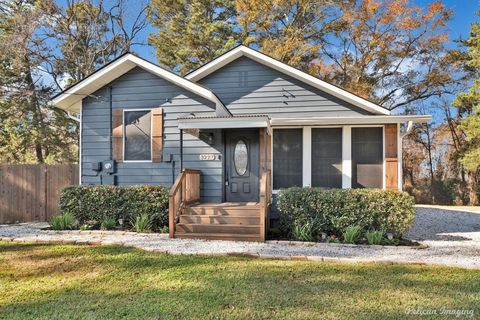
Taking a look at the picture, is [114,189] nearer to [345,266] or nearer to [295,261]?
[295,261]

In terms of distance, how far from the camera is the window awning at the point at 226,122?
720cm

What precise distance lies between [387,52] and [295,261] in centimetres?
1636

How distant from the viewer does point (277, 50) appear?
1653 centimetres

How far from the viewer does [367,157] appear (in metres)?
8.27

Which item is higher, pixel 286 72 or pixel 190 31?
pixel 190 31

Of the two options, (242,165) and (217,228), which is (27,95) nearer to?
(242,165)

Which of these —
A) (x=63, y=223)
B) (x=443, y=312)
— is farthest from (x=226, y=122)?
(x=443, y=312)

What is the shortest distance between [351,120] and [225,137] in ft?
10.3

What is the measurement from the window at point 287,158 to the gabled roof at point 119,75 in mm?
1580

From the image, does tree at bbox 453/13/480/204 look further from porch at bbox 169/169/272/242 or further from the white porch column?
porch at bbox 169/169/272/242

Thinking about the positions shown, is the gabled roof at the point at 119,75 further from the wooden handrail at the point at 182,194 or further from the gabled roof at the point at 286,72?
the wooden handrail at the point at 182,194

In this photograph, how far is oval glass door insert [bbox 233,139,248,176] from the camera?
28.0 ft

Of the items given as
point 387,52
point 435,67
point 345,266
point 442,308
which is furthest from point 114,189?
point 435,67

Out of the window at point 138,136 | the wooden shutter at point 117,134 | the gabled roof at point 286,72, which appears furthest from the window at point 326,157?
the wooden shutter at point 117,134
